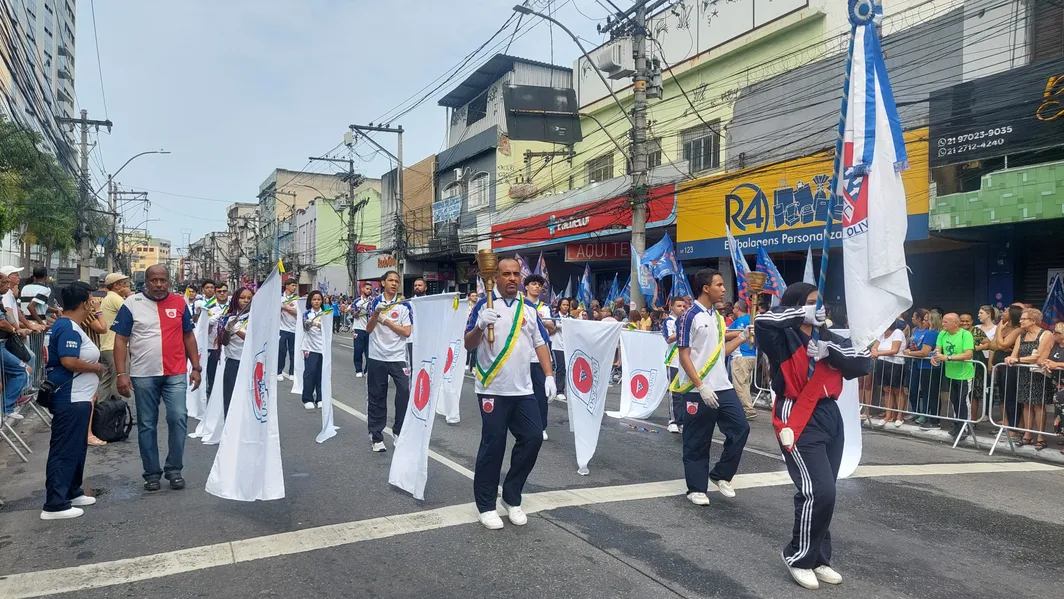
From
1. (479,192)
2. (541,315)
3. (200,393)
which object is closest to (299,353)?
(200,393)

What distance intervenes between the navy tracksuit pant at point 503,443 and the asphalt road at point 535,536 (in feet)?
0.90

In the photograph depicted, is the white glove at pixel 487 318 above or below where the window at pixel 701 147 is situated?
below

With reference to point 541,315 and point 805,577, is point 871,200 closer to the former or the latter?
point 805,577

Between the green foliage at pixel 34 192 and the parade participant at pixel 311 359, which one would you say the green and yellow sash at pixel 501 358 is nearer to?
the parade participant at pixel 311 359

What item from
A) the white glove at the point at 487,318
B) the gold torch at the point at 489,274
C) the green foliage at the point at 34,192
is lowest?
the white glove at the point at 487,318

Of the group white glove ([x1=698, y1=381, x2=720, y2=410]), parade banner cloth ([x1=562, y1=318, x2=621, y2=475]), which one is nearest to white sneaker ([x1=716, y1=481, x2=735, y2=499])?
white glove ([x1=698, y1=381, x2=720, y2=410])

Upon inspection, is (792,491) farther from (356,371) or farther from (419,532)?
(356,371)

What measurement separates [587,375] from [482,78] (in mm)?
27080

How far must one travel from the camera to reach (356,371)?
15.0m

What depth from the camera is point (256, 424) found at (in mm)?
5312

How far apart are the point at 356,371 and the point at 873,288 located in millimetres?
12261

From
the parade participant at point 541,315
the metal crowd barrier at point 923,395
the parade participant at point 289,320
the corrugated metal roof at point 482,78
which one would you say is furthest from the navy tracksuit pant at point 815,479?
the corrugated metal roof at point 482,78

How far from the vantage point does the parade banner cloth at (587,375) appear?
688 cm

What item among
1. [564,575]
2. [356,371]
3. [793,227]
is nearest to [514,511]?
[564,575]
